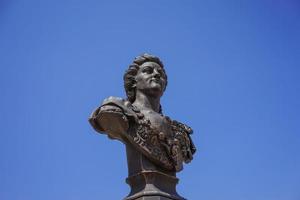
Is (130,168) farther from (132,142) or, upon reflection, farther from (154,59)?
(154,59)

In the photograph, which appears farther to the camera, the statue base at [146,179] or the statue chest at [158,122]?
the statue chest at [158,122]

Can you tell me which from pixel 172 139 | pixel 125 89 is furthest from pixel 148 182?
pixel 125 89

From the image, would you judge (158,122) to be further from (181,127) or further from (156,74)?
(156,74)

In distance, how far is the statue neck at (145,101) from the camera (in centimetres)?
893

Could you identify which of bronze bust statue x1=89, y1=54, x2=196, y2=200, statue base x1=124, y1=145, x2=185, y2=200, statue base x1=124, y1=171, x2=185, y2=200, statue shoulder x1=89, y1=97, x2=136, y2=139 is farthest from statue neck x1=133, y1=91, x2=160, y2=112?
statue base x1=124, y1=171, x2=185, y2=200

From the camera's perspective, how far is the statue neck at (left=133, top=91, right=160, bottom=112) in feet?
29.3

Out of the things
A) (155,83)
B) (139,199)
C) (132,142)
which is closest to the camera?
(139,199)

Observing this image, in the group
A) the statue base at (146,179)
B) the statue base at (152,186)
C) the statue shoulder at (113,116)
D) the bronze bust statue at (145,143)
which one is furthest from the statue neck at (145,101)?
the statue base at (152,186)

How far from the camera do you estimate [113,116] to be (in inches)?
316

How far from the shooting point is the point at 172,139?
8523 millimetres

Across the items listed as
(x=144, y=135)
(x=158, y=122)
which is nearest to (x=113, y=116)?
(x=144, y=135)

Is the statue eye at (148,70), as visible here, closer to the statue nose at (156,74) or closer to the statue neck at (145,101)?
the statue nose at (156,74)

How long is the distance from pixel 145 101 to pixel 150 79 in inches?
17.5

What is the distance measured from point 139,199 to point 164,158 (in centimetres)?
93
